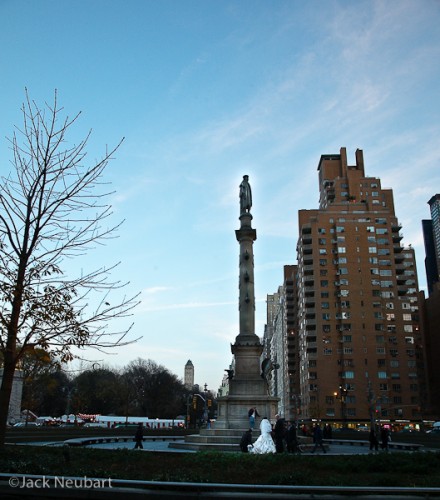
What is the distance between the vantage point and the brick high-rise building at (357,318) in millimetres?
79688

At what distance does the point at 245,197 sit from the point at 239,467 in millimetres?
23014

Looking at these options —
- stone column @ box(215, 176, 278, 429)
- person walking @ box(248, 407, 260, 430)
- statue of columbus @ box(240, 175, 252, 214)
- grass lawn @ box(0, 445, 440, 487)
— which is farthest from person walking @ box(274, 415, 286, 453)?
statue of columbus @ box(240, 175, 252, 214)

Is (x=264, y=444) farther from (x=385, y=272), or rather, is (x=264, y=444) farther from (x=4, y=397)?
(x=385, y=272)

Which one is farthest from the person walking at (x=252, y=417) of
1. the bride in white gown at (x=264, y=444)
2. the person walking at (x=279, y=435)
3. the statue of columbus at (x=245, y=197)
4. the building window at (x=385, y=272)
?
the building window at (x=385, y=272)

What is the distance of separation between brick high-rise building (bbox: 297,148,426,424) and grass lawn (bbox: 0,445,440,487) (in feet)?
218

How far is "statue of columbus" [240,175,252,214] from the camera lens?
3294 centimetres

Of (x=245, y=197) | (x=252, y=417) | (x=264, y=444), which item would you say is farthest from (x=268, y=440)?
(x=245, y=197)

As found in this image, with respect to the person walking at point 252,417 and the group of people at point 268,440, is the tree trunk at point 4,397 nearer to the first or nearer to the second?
the group of people at point 268,440

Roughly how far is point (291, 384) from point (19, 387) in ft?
218

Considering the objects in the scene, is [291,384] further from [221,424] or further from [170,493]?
[170,493]

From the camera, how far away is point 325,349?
275 feet

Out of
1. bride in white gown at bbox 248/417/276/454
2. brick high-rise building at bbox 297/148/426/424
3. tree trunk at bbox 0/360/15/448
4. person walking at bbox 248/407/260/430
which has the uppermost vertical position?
brick high-rise building at bbox 297/148/426/424

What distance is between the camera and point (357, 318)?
84.2 metres

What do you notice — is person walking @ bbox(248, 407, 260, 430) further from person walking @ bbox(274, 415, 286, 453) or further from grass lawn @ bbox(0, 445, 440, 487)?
grass lawn @ bbox(0, 445, 440, 487)
